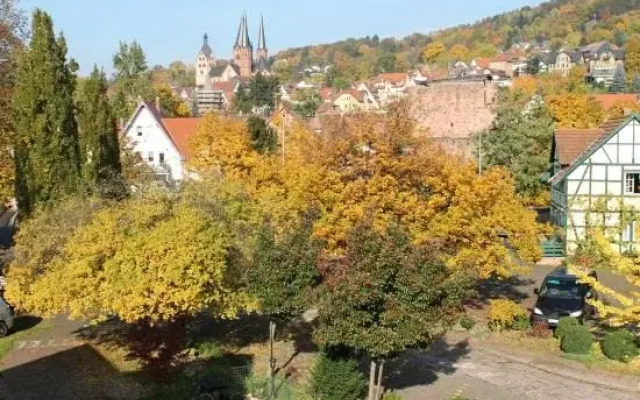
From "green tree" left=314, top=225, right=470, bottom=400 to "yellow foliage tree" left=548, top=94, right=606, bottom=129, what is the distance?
161 ft

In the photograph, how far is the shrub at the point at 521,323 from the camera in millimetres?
24734

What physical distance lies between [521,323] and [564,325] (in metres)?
1.94

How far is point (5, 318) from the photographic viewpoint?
82.4ft

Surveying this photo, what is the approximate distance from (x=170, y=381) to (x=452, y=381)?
7.14 meters

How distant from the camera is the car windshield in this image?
25609 mm

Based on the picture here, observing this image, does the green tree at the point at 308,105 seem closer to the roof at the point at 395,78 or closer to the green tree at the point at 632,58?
the roof at the point at 395,78

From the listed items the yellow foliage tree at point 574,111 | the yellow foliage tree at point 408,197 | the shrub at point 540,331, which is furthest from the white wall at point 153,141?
the shrub at point 540,331

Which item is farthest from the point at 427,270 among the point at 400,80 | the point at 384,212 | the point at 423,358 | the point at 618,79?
the point at 400,80

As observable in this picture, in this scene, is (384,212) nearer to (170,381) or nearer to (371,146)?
(371,146)

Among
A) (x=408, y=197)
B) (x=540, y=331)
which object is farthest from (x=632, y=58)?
(x=408, y=197)

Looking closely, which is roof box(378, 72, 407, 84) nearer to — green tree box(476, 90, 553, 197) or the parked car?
green tree box(476, 90, 553, 197)

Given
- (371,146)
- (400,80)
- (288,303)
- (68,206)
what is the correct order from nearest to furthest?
(288,303) < (68,206) < (371,146) < (400,80)

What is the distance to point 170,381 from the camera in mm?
19062

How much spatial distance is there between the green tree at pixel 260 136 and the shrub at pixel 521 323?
2411 centimetres
